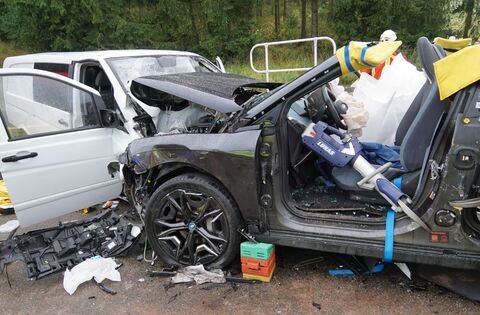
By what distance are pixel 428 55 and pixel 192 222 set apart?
2.03 m

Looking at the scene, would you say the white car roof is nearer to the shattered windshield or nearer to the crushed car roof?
the shattered windshield

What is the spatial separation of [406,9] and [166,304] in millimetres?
18065

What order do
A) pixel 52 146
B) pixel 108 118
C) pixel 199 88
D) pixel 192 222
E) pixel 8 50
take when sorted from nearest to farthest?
pixel 192 222
pixel 199 88
pixel 52 146
pixel 108 118
pixel 8 50

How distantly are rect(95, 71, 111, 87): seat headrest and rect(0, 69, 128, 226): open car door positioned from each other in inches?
47.4

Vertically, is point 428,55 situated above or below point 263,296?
above

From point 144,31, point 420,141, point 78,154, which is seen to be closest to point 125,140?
point 78,154

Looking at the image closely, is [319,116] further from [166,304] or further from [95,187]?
→ [95,187]

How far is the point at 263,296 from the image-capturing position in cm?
288

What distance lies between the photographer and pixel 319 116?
3.26 meters

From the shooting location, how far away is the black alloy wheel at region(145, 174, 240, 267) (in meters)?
2.97

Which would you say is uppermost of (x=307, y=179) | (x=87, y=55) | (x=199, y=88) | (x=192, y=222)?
(x=87, y=55)

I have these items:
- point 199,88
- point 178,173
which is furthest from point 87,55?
point 178,173

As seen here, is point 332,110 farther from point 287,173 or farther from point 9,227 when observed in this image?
point 9,227

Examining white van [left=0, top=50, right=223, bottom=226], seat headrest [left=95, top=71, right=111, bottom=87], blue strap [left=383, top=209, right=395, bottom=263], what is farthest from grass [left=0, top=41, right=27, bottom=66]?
blue strap [left=383, top=209, right=395, bottom=263]
